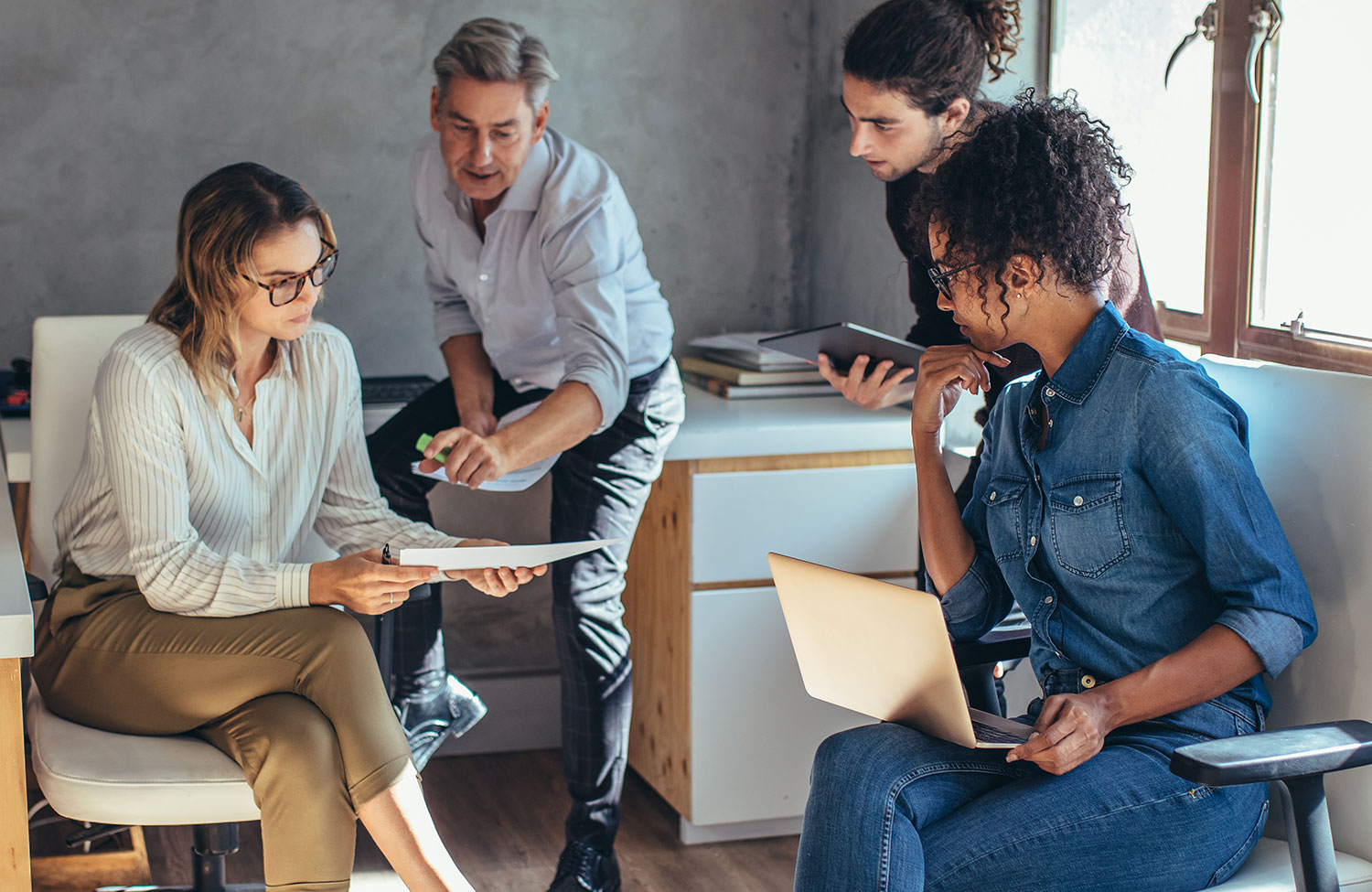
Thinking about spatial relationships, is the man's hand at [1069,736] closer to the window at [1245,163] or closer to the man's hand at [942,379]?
the man's hand at [942,379]

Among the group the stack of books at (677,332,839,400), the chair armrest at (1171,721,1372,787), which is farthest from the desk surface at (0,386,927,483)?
the chair armrest at (1171,721,1372,787)

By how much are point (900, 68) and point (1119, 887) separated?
114cm

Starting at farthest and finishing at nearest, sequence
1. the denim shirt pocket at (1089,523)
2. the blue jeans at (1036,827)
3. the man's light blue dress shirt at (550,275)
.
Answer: the man's light blue dress shirt at (550,275) < the denim shirt pocket at (1089,523) < the blue jeans at (1036,827)

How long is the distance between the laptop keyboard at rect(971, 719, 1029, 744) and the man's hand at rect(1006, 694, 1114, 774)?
0.04 ft

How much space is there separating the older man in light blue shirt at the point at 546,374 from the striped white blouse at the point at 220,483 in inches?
6.2

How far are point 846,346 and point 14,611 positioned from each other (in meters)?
1.16

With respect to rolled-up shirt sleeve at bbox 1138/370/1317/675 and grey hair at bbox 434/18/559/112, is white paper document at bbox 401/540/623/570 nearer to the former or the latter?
rolled-up shirt sleeve at bbox 1138/370/1317/675

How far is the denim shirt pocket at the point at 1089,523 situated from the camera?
4.91 ft

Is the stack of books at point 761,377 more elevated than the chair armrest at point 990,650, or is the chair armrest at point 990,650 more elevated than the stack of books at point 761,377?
the stack of books at point 761,377

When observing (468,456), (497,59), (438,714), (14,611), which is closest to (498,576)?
(468,456)

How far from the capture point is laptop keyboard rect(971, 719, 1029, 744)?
1.43 meters

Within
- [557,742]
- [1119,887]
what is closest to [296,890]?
[1119,887]

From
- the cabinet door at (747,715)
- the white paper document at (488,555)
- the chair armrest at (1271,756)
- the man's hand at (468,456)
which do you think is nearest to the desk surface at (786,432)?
the cabinet door at (747,715)

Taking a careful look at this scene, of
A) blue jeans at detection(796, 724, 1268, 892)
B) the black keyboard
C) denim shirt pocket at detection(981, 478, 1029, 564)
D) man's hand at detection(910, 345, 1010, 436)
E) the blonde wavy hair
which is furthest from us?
the black keyboard
